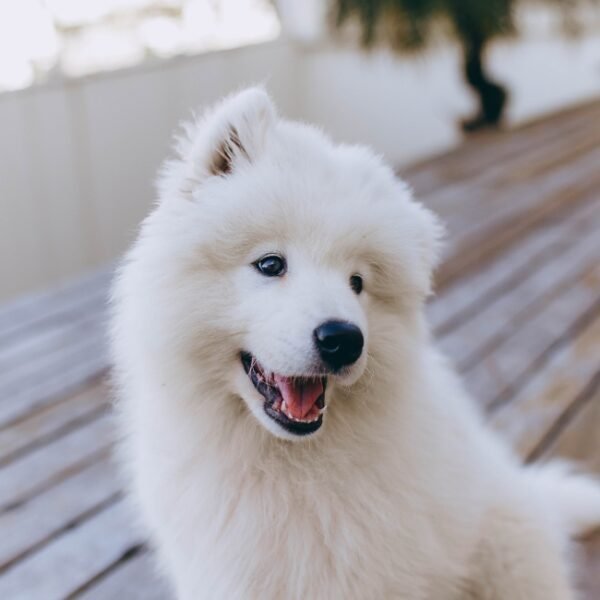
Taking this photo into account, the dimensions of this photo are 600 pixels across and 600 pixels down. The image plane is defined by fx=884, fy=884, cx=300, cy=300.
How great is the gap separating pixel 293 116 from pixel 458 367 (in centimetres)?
578

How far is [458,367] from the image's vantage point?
11.8 ft

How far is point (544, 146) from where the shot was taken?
8500 millimetres

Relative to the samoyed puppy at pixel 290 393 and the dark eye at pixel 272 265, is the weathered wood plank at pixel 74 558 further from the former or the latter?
the dark eye at pixel 272 265

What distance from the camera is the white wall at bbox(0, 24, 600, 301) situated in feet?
20.2

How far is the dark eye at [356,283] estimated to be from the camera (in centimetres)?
187

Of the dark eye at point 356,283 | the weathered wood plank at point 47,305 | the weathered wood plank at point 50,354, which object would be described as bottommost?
the weathered wood plank at point 47,305

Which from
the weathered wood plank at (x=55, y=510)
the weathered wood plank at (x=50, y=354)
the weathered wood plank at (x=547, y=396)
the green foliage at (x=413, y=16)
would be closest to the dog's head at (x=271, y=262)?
the weathered wood plank at (x=55, y=510)

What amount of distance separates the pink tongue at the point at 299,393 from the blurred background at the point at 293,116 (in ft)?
2.93

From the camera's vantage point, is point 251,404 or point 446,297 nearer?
point 251,404

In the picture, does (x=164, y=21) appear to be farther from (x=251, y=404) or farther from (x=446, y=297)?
(x=251, y=404)

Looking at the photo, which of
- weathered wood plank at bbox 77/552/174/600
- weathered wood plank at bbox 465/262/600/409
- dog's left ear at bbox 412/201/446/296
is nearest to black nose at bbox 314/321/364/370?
dog's left ear at bbox 412/201/446/296

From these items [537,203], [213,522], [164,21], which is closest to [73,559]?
[213,522]

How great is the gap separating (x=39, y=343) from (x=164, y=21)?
4107 millimetres

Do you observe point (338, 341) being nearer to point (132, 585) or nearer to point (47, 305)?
point (132, 585)
